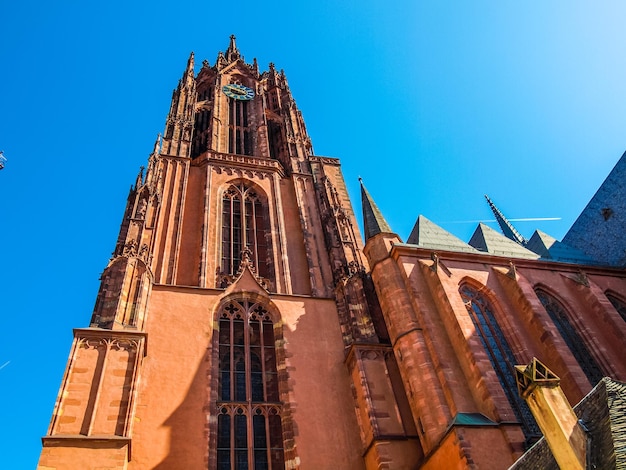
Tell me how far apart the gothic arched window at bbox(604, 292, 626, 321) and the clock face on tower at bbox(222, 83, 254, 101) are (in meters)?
19.9

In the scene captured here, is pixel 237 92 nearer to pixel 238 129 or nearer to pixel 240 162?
pixel 238 129

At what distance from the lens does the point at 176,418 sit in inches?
483

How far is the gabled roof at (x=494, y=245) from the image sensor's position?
19.3 m

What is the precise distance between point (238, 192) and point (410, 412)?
36.7ft

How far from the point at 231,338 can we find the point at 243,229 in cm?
533

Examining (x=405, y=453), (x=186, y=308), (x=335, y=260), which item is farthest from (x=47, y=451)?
(x=335, y=260)

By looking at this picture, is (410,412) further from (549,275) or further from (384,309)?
(549,275)

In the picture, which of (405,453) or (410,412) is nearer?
(405,453)

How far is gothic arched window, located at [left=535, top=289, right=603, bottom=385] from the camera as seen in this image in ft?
48.1

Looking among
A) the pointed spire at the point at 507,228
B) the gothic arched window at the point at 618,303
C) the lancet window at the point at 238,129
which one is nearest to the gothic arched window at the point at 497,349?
the gothic arched window at the point at 618,303

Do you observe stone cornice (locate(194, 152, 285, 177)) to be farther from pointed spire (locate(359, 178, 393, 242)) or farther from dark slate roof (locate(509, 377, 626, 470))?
dark slate roof (locate(509, 377, 626, 470))

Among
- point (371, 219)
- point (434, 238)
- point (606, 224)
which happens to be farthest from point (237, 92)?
point (606, 224)

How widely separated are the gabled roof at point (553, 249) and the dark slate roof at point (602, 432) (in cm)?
1335

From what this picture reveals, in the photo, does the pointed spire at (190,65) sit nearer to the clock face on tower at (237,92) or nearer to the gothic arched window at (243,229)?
the clock face on tower at (237,92)
